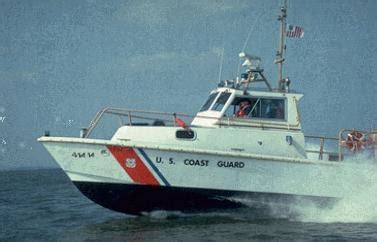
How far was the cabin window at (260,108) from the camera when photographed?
10766 mm

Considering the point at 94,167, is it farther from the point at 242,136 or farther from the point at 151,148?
the point at 242,136

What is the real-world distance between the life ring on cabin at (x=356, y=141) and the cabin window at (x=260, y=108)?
2001 mm

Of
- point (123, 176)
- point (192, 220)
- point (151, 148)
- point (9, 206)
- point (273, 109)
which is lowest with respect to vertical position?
point (9, 206)

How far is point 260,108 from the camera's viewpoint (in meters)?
10.8

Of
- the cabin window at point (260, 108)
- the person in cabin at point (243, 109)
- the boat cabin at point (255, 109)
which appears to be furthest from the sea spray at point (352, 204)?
the person in cabin at point (243, 109)

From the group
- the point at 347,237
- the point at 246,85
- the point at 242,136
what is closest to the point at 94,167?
the point at 242,136

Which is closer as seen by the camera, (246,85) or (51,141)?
(51,141)

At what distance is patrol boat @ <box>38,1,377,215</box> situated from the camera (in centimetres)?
968

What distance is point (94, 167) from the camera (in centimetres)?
968

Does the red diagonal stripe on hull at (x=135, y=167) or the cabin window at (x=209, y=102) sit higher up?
the cabin window at (x=209, y=102)

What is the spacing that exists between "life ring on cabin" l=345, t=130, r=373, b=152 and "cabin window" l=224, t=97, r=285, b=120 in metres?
2.00

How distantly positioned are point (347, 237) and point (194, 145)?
3766 mm

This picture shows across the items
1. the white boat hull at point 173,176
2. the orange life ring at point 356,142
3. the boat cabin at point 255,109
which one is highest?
the boat cabin at point 255,109

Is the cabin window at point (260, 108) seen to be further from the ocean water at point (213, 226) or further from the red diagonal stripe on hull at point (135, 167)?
the red diagonal stripe on hull at point (135, 167)
